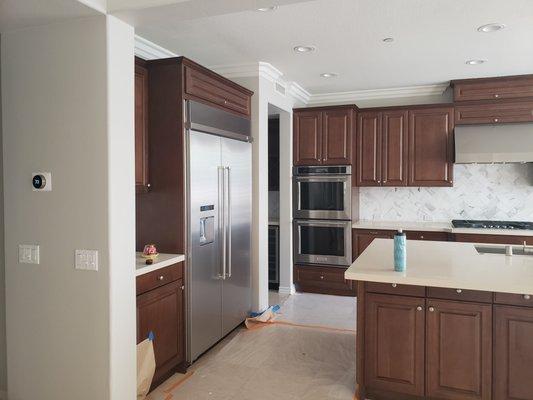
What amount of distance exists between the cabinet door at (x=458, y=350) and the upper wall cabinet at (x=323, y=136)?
298 cm

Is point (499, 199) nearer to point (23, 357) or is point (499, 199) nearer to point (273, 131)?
point (273, 131)

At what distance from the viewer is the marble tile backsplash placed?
207 inches

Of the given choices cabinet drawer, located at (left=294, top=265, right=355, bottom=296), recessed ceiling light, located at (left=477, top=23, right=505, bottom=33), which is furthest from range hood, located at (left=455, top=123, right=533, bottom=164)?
cabinet drawer, located at (left=294, top=265, right=355, bottom=296)

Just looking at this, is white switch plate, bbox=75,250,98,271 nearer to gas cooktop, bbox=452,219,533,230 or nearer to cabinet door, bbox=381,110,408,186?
cabinet door, bbox=381,110,408,186

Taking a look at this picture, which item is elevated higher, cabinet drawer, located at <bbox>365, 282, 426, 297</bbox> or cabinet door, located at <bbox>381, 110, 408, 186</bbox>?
cabinet door, located at <bbox>381, 110, 408, 186</bbox>

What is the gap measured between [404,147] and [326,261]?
5.61 feet

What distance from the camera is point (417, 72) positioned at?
4762 millimetres

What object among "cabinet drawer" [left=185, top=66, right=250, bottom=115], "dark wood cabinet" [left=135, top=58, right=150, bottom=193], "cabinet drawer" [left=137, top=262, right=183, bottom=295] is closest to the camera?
"cabinet drawer" [left=137, top=262, right=183, bottom=295]

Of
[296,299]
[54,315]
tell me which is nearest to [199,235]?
[54,315]

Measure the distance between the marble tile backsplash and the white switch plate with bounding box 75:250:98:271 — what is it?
168 inches

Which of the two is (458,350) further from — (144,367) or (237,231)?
(237,231)

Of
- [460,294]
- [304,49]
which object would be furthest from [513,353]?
[304,49]

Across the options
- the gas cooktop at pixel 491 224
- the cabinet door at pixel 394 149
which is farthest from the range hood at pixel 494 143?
the gas cooktop at pixel 491 224

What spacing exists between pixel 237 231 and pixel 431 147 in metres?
2.73
